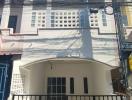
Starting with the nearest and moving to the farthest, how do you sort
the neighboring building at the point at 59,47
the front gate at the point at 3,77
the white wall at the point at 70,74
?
1. the front gate at the point at 3,77
2. the neighboring building at the point at 59,47
3. the white wall at the point at 70,74

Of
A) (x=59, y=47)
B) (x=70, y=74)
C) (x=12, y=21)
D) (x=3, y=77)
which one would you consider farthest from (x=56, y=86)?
(x=12, y=21)

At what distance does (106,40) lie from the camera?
11.9 metres

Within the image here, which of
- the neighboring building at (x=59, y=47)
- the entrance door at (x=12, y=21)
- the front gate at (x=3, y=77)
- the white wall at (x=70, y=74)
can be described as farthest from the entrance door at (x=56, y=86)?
the entrance door at (x=12, y=21)

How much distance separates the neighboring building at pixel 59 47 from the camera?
11.5m

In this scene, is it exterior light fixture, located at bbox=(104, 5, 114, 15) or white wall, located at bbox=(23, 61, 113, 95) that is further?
exterior light fixture, located at bbox=(104, 5, 114, 15)

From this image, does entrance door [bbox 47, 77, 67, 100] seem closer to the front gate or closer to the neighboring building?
the neighboring building

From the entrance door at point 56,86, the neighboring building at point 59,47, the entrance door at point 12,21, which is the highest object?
the entrance door at point 12,21

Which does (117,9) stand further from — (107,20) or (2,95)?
(2,95)

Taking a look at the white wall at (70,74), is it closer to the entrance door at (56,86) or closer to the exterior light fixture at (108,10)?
the entrance door at (56,86)

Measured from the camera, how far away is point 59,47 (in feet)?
38.6

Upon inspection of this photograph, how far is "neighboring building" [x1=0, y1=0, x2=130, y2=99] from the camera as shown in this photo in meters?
11.5

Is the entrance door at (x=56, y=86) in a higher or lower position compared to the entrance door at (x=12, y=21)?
lower

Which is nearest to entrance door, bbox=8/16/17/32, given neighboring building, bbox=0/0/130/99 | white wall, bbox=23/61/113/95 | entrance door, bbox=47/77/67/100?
neighboring building, bbox=0/0/130/99

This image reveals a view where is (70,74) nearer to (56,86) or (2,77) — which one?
(56,86)
